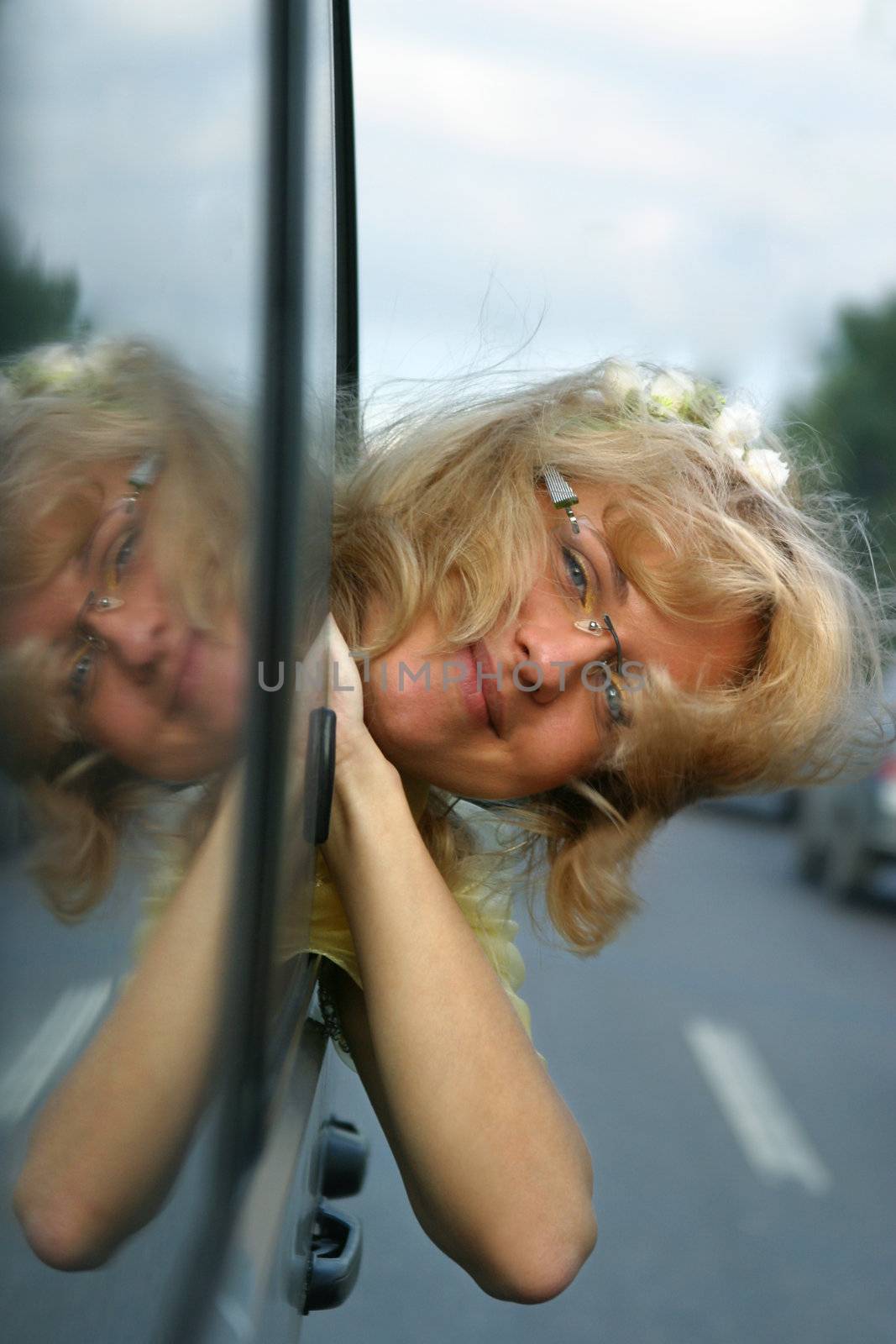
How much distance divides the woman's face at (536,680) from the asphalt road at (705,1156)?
1.35ft

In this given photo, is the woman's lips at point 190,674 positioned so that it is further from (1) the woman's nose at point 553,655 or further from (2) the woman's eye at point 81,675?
(1) the woman's nose at point 553,655

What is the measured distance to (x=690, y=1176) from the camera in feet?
14.6

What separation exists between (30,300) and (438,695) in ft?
3.18

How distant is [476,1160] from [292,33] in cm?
81

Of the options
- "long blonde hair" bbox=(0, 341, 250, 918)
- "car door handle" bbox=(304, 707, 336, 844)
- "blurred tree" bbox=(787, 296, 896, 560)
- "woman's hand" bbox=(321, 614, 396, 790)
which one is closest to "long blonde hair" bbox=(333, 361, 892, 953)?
"woman's hand" bbox=(321, 614, 396, 790)

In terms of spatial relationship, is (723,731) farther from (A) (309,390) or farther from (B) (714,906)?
(B) (714,906)

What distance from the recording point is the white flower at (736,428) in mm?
1639

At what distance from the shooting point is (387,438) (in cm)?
165

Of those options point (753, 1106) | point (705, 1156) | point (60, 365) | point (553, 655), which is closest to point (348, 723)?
point (553, 655)

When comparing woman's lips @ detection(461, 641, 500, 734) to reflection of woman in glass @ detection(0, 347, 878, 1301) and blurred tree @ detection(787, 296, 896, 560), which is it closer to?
reflection of woman in glass @ detection(0, 347, 878, 1301)

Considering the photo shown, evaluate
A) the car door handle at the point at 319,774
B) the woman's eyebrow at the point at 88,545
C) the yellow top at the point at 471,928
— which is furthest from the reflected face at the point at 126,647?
the yellow top at the point at 471,928

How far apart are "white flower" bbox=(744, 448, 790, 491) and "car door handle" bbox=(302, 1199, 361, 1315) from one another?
89 cm

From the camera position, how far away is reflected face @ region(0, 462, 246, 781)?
1.41 feet

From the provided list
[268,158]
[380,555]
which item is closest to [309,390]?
[268,158]
